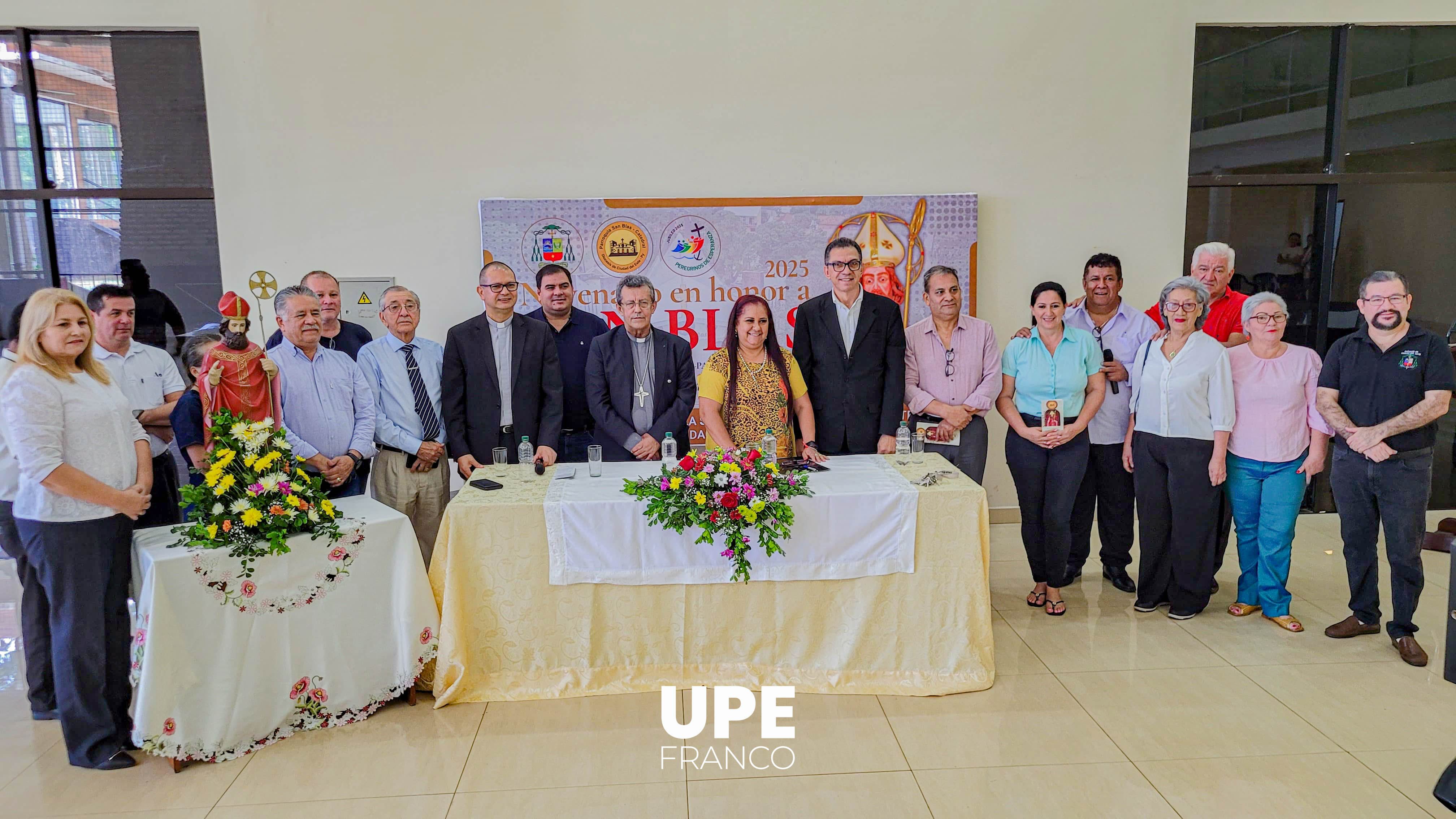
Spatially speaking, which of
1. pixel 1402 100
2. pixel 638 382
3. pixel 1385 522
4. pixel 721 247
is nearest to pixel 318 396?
pixel 638 382

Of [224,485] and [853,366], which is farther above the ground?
[853,366]

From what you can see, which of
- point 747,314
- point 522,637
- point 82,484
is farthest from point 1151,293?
point 82,484

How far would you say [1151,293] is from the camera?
562 cm

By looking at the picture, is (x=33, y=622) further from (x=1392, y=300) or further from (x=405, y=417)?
(x=1392, y=300)

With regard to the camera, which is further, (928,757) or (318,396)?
(318,396)

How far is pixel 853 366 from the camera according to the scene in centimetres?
412

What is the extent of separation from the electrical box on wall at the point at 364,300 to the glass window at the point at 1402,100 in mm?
6505

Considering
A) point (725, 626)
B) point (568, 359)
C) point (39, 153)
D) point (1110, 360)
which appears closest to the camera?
point (725, 626)

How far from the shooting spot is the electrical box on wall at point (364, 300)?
5238 millimetres

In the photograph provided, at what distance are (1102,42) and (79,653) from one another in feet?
20.3

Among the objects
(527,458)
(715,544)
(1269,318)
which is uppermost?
(1269,318)

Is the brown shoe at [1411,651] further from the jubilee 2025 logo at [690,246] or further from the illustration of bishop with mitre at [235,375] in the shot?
the illustration of bishop with mitre at [235,375]

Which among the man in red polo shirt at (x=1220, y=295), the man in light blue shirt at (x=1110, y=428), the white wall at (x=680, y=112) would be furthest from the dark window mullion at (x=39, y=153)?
the man in red polo shirt at (x=1220, y=295)

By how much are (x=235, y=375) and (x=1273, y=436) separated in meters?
4.48
